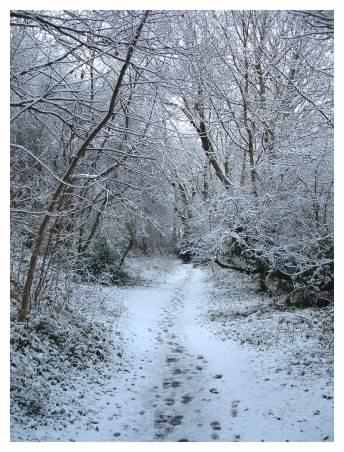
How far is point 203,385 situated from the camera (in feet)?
13.3

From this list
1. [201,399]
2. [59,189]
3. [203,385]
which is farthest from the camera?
[59,189]

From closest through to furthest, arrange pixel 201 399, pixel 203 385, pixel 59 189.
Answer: pixel 201 399, pixel 203 385, pixel 59 189

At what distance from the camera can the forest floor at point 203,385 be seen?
313cm

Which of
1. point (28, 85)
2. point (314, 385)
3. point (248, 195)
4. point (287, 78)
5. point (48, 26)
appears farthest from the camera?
point (248, 195)

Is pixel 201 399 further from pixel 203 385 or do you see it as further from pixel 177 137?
pixel 177 137

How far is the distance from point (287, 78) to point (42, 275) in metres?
4.23

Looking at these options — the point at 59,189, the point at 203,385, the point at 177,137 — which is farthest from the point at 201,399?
the point at 177,137

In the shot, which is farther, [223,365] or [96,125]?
[223,365]

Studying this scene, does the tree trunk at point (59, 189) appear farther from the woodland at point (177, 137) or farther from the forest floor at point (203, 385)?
the forest floor at point (203, 385)

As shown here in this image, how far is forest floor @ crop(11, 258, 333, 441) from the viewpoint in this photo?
313 centimetres

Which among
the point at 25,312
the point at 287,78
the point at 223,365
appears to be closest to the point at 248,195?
the point at 287,78

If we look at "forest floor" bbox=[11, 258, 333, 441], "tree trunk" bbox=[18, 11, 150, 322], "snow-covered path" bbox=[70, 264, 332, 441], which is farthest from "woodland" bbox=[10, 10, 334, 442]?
"snow-covered path" bbox=[70, 264, 332, 441]

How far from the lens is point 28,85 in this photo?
397 cm
